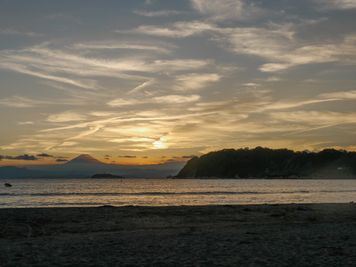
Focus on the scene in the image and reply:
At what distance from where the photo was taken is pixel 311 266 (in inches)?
500

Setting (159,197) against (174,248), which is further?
(159,197)

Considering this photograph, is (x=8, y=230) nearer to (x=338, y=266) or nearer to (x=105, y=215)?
(x=105, y=215)

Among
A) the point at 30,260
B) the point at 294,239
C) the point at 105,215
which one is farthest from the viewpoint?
the point at 105,215

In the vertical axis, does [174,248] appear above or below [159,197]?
above

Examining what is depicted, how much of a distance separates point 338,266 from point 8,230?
19.2 m

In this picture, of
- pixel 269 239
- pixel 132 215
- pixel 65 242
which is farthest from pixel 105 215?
pixel 269 239

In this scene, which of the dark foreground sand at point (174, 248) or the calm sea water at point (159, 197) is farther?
the calm sea water at point (159, 197)

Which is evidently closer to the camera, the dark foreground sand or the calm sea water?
the dark foreground sand

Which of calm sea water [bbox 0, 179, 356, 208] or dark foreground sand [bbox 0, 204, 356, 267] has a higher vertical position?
dark foreground sand [bbox 0, 204, 356, 267]

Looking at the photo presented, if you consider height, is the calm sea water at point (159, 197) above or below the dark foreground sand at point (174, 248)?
below

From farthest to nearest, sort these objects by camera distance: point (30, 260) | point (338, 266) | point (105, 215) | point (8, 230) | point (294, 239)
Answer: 1. point (105, 215)
2. point (8, 230)
3. point (294, 239)
4. point (30, 260)
5. point (338, 266)

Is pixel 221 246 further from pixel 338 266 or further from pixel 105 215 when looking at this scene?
pixel 105 215

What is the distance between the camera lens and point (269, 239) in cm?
1898

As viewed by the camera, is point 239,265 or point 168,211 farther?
point 168,211
